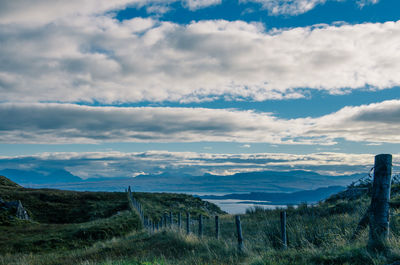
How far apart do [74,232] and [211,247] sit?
78.3 feet

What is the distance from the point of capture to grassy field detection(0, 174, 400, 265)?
8.03m

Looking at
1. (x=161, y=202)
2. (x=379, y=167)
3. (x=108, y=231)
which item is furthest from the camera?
(x=161, y=202)

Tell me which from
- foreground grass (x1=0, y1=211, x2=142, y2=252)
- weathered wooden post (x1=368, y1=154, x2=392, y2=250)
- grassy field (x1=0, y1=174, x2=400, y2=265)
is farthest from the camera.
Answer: foreground grass (x1=0, y1=211, x2=142, y2=252)

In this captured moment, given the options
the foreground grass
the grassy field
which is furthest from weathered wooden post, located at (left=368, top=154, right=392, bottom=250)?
the foreground grass

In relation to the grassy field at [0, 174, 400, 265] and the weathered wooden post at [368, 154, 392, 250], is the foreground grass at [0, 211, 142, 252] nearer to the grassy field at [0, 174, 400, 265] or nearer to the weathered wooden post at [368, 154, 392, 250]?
the grassy field at [0, 174, 400, 265]

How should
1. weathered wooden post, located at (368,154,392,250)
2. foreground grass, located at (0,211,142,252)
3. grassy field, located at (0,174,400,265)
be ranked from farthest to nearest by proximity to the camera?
foreground grass, located at (0,211,142,252) → weathered wooden post, located at (368,154,392,250) → grassy field, located at (0,174,400,265)

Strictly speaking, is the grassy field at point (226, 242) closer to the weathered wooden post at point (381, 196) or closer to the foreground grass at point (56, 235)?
the foreground grass at point (56, 235)

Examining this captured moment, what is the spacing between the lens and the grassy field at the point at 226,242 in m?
8.03

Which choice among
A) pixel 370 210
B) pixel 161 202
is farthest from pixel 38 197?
pixel 370 210

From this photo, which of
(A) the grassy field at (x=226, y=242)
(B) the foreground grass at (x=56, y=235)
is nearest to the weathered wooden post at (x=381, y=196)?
(A) the grassy field at (x=226, y=242)

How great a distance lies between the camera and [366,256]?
7258 millimetres

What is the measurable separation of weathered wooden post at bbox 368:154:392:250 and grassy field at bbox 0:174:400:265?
377 millimetres

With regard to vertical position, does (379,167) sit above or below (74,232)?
above

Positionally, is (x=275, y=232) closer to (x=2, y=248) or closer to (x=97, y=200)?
(x=2, y=248)
